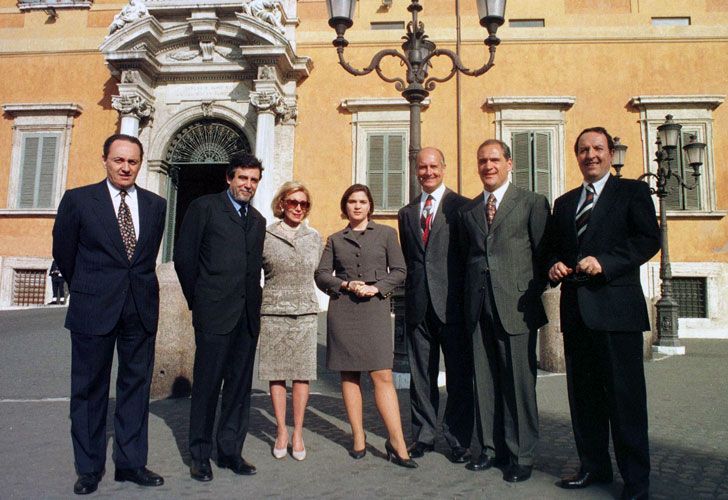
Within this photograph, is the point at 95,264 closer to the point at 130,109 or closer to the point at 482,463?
the point at 482,463

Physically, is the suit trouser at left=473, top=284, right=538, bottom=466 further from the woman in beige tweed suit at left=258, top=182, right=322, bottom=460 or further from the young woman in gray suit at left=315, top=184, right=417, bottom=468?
the woman in beige tweed suit at left=258, top=182, right=322, bottom=460

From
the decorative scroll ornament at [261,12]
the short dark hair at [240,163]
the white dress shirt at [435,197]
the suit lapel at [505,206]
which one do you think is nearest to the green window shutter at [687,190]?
the decorative scroll ornament at [261,12]

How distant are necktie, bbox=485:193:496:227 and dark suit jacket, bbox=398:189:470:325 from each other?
292mm

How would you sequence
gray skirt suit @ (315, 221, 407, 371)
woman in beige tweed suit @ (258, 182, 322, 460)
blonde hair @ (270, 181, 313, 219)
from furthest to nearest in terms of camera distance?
1. blonde hair @ (270, 181, 313, 219)
2. woman in beige tweed suit @ (258, 182, 322, 460)
3. gray skirt suit @ (315, 221, 407, 371)

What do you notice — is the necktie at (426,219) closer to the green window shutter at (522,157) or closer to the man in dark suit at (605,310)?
the man in dark suit at (605,310)

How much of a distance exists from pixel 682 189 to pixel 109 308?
13954 mm

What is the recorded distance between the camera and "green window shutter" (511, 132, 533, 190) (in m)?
13.6

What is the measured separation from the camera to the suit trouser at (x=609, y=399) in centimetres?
299

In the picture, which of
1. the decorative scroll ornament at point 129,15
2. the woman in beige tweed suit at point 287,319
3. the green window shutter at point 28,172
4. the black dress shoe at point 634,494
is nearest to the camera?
the black dress shoe at point 634,494

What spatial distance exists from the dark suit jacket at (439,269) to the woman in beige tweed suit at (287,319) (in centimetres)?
73

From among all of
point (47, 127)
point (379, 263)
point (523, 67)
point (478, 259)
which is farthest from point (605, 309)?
point (47, 127)

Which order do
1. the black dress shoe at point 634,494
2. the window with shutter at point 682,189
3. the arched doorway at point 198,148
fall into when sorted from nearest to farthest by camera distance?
Result: the black dress shoe at point 634,494, the window with shutter at point 682,189, the arched doorway at point 198,148

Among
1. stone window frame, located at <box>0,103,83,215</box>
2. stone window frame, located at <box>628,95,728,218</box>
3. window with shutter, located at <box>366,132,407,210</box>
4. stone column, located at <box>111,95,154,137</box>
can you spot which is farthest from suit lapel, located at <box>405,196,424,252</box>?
stone window frame, located at <box>0,103,83,215</box>

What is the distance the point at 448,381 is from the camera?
3.87 metres
